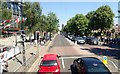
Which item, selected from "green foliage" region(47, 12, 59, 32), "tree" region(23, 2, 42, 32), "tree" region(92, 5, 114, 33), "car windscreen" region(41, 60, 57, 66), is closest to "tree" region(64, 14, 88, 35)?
"green foliage" region(47, 12, 59, 32)

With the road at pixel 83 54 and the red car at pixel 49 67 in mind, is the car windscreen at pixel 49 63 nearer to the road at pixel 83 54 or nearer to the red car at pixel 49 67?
the red car at pixel 49 67

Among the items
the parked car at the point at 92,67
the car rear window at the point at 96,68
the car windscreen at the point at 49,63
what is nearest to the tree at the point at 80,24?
the car windscreen at the point at 49,63

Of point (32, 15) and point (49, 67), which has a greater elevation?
point (32, 15)

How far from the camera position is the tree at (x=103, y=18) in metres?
68.8

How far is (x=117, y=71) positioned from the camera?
2111cm

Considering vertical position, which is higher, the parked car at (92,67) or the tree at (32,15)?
the tree at (32,15)

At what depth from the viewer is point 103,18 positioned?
69125 mm

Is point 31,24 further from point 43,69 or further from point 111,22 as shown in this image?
point 43,69

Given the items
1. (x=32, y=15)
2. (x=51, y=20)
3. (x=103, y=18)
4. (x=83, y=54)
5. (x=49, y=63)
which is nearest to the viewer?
(x=49, y=63)

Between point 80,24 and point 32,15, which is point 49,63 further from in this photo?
point 80,24

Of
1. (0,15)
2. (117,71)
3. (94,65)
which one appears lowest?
(117,71)

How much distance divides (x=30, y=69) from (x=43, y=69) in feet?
16.5

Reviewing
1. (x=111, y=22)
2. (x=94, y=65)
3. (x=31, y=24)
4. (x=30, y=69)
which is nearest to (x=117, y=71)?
(x=94, y=65)

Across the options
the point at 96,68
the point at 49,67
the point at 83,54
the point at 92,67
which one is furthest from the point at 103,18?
the point at 96,68
